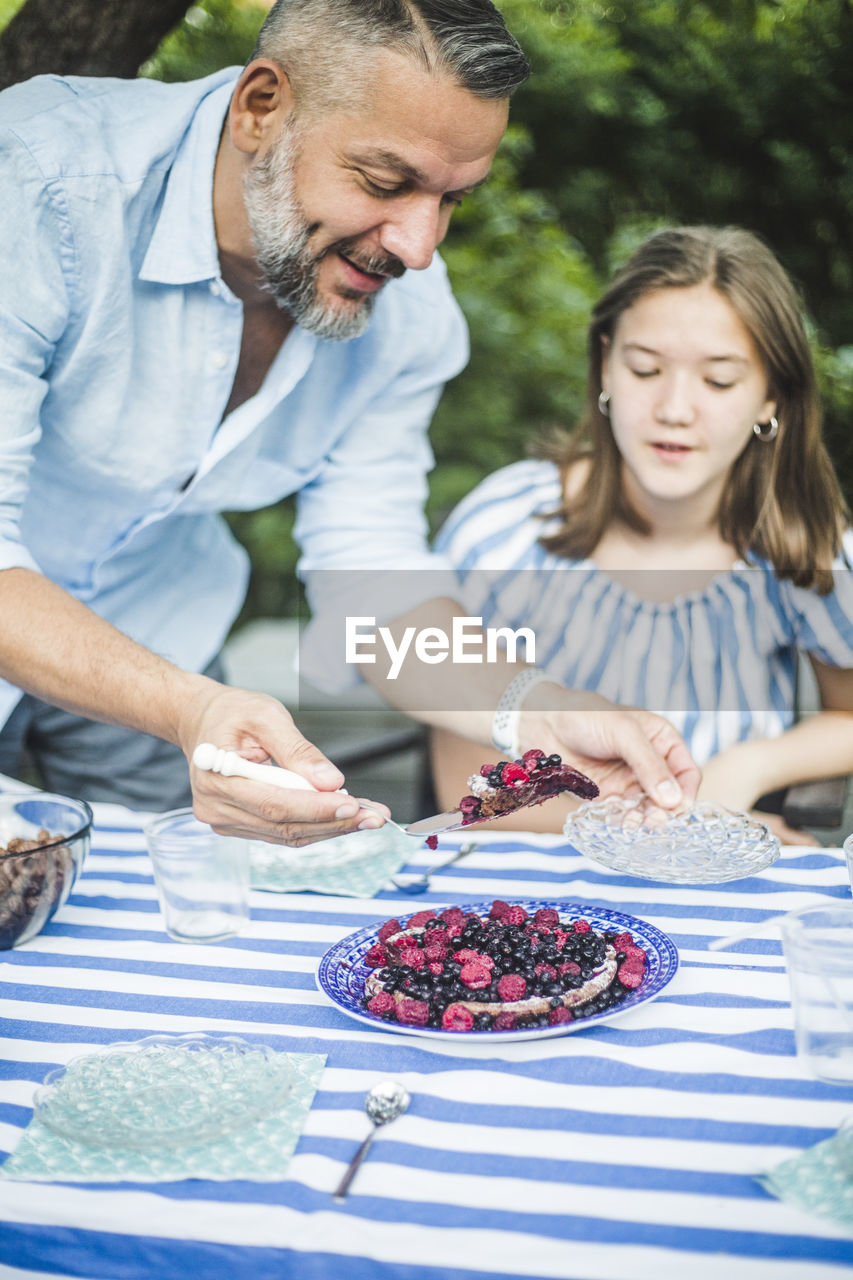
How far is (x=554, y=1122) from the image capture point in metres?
1.05

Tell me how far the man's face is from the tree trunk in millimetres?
922

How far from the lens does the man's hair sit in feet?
5.16

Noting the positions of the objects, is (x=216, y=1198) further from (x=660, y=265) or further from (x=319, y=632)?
(x=660, y=265)

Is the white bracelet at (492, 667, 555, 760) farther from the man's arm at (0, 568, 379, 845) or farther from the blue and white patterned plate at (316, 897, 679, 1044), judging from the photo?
the man's arm at (0, 568, 379, 845)

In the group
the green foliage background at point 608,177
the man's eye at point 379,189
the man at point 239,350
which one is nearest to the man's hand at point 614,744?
the man at point 239,350

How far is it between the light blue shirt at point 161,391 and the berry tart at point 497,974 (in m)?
0.80

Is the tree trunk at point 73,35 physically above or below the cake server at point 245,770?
above

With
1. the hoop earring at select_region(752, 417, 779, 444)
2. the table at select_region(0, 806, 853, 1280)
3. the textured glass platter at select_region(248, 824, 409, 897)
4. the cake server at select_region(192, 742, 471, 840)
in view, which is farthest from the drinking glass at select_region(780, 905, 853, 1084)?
the hoop earring at select_region(752, 417, 779, 444)

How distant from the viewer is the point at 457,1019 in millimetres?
1142

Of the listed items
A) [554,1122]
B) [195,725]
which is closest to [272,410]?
[195,725]

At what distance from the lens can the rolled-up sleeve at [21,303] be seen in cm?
162

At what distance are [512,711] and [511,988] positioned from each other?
808 mm

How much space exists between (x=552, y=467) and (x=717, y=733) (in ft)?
2.37

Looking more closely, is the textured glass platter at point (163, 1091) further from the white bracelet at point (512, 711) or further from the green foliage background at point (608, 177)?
the green foliage background at point (608, 177)
